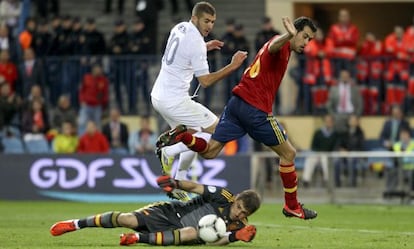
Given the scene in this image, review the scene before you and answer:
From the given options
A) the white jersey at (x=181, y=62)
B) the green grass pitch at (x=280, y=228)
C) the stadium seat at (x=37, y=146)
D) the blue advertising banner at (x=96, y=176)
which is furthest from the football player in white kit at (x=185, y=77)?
the stadium seat at (x=37, y=146)

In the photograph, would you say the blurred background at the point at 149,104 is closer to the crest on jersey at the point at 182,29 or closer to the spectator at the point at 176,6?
the spectator at the point at 176,6

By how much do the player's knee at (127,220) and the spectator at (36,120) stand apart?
44.7 feet

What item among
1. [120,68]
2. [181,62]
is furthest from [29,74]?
[181,62]

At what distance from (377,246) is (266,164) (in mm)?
9774

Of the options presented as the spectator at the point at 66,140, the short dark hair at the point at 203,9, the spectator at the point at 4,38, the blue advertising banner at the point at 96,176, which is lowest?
the blue advertising banner at the point at 96,176

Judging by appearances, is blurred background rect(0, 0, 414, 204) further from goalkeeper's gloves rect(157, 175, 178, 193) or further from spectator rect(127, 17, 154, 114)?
goalkeeper's gloves rect(157, 175, 178, 193)

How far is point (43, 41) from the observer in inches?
1134

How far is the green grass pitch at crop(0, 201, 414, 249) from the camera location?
1418 cm

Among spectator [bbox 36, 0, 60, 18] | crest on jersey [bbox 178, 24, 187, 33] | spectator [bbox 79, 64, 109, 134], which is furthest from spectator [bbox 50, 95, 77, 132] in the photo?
crest on jersey [bbox 178, 24, 187, 33]

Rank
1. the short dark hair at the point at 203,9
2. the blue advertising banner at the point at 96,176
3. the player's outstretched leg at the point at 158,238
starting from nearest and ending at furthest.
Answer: the player's outstretched leg at the point at 158,238, the short dark hair at the point at 203,9, the blue advertising banner at the point at 96,176

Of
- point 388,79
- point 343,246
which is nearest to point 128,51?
point 388,79

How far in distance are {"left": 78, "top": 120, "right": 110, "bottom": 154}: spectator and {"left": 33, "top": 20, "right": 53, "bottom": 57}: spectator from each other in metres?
3.93

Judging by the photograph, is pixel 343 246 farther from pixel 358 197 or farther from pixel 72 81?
pixel 72 81

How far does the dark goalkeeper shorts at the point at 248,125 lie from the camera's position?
1502 centimetres
